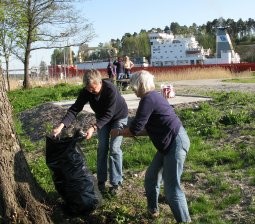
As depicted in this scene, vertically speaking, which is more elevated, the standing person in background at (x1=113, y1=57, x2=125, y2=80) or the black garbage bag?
the standing person in background at (x1=113, y1=57, x2=125, y2=80)

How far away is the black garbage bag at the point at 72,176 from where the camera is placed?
4.82m

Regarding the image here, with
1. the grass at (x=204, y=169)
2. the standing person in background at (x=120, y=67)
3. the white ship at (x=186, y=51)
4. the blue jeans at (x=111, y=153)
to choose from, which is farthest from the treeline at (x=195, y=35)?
the blue jeans at (x=111, y=153)

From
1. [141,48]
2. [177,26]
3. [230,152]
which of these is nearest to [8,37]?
[230,152]

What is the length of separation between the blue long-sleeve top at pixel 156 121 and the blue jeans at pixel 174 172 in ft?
0.25

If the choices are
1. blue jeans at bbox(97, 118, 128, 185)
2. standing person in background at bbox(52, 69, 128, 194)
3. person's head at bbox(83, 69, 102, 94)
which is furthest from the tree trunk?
blue jeans at bbox(97, 118, 128, 185)

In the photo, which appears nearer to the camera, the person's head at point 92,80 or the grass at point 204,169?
the grass at point 204,169

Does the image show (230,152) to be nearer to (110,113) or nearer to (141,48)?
(110,113)

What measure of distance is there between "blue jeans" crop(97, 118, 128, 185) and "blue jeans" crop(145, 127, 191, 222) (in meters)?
0.88

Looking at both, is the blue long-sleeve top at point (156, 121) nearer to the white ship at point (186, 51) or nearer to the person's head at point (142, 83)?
the person's head at point (142, 83)

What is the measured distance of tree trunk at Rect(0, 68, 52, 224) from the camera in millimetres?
4727

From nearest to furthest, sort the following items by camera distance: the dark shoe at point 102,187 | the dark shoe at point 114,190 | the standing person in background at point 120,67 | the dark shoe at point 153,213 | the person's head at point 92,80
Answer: the dark shoe at point 153,213, the person's head at point 92,80, the dark shoe at point 114,190, the dark shoe at point 102,187, the standing person in background at point 120,67

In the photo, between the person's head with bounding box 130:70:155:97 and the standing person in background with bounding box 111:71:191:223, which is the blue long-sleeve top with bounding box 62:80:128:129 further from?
the person's head with bounding box 130:70:155:97

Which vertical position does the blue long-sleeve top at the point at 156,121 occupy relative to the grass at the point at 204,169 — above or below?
above

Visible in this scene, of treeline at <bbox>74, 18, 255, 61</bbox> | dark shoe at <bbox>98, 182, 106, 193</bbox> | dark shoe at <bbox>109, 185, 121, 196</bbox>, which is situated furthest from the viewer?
treeline at <bbox>74, 18, 255, 61</bbox>
